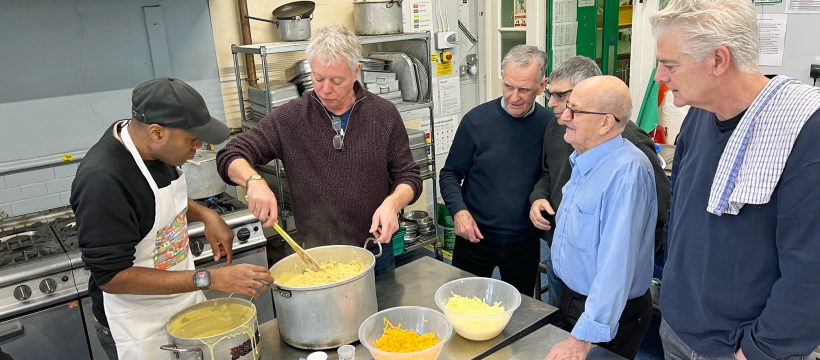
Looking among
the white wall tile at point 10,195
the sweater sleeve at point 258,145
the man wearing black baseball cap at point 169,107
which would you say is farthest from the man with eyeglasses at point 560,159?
the white wall tile at point 10,195

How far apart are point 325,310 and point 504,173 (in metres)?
1.18

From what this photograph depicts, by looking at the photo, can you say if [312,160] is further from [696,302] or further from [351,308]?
[696,302]

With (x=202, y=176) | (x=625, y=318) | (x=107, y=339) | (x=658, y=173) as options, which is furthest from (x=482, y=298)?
(x=202, y=176)

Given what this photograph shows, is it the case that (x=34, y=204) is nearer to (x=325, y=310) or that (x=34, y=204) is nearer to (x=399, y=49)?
(x=325, y=310)

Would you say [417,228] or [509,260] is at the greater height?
[509,260]

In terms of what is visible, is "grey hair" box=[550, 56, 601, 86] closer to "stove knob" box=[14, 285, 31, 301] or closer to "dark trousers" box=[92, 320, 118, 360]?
"dark trousers" box=[92, 320, 118, 360]

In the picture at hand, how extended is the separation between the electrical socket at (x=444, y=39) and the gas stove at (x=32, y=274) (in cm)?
287

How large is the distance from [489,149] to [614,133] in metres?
0.80

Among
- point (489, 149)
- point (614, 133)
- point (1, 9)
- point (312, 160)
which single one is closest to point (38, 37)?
point (1, 9)

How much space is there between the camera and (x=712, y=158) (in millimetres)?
1371

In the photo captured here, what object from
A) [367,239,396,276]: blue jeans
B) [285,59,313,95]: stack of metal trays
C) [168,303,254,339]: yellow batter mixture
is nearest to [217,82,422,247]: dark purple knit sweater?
[367,239,396,276]: blue jeans

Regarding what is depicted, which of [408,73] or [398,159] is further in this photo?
[408,73]

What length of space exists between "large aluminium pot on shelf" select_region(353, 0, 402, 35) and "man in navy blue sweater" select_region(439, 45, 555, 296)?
1.34 m

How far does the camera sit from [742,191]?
123 centimetres
